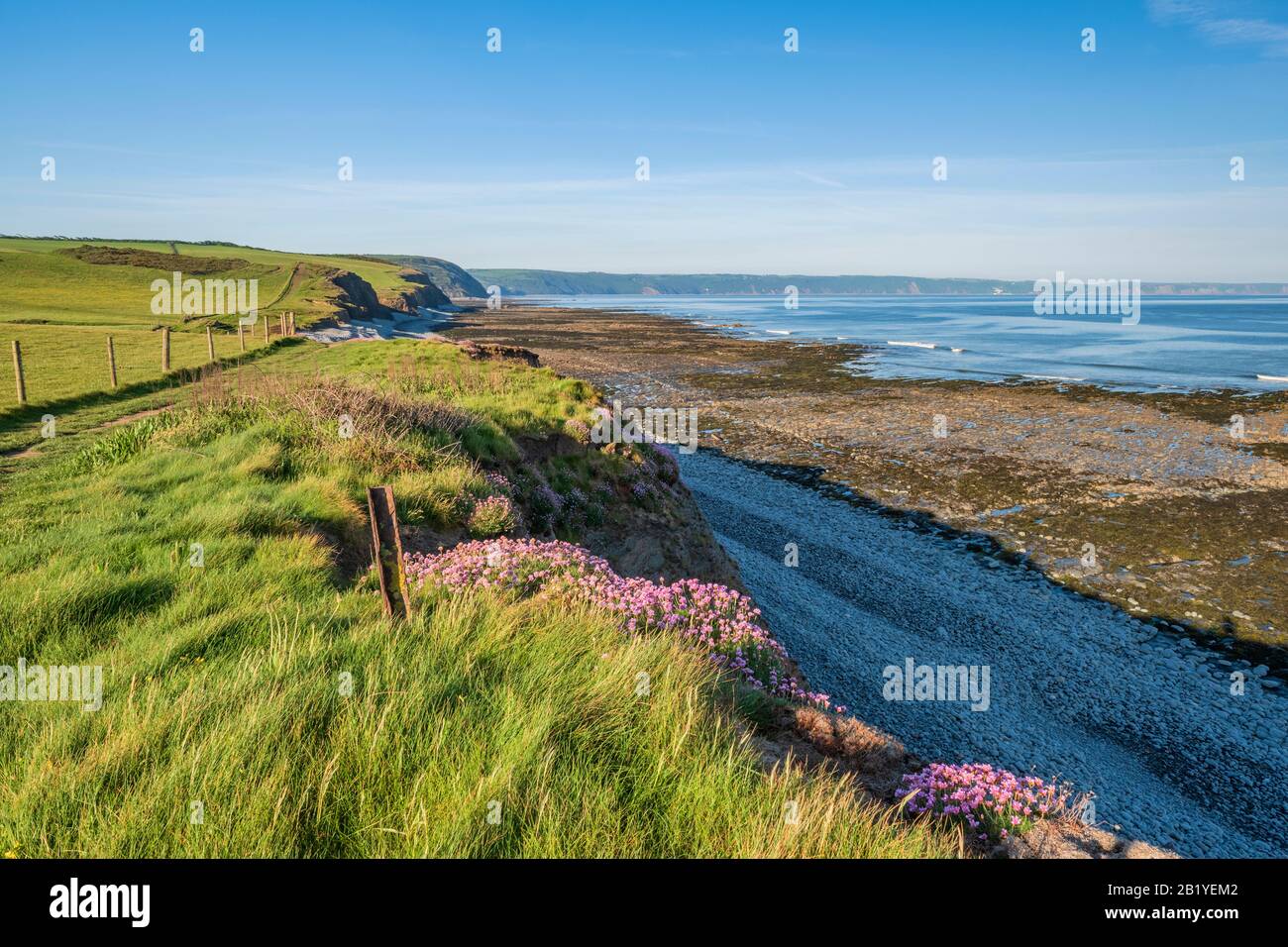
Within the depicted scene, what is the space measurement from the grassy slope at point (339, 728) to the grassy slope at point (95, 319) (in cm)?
1598

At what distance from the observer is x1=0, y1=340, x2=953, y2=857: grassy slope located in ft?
9.73

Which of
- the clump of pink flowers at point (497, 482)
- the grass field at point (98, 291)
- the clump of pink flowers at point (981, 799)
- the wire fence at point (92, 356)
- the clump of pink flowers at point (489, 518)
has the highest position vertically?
the grass field at point (98, 291)

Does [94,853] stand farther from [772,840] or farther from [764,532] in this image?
[764,532]

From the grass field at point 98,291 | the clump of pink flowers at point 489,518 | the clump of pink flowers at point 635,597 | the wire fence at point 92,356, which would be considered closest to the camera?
the clump of pink flowers at point 635,597

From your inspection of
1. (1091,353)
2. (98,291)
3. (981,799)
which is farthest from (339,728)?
(98,291)

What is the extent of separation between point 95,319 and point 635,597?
2220 inches

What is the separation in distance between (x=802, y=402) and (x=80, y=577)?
39134mm

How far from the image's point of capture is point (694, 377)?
52625 millimetres

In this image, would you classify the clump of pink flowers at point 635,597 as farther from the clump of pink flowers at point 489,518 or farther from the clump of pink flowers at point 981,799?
the clump of pink flowers at point 489,518

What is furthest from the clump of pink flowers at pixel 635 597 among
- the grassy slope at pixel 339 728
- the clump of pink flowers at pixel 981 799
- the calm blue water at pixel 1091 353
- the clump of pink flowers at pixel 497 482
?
the calm blue water at pixel 1091 353

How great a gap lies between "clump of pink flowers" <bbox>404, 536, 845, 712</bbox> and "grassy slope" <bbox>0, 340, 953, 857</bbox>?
606 millimetres

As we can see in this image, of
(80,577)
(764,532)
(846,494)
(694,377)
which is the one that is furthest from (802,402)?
(80,577)

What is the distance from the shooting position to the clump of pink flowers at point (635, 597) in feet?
20.6

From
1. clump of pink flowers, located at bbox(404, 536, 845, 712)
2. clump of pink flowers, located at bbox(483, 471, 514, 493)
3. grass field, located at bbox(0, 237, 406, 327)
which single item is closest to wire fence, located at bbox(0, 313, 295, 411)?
grass field, located at bbox(0, 237, 406, 327)
